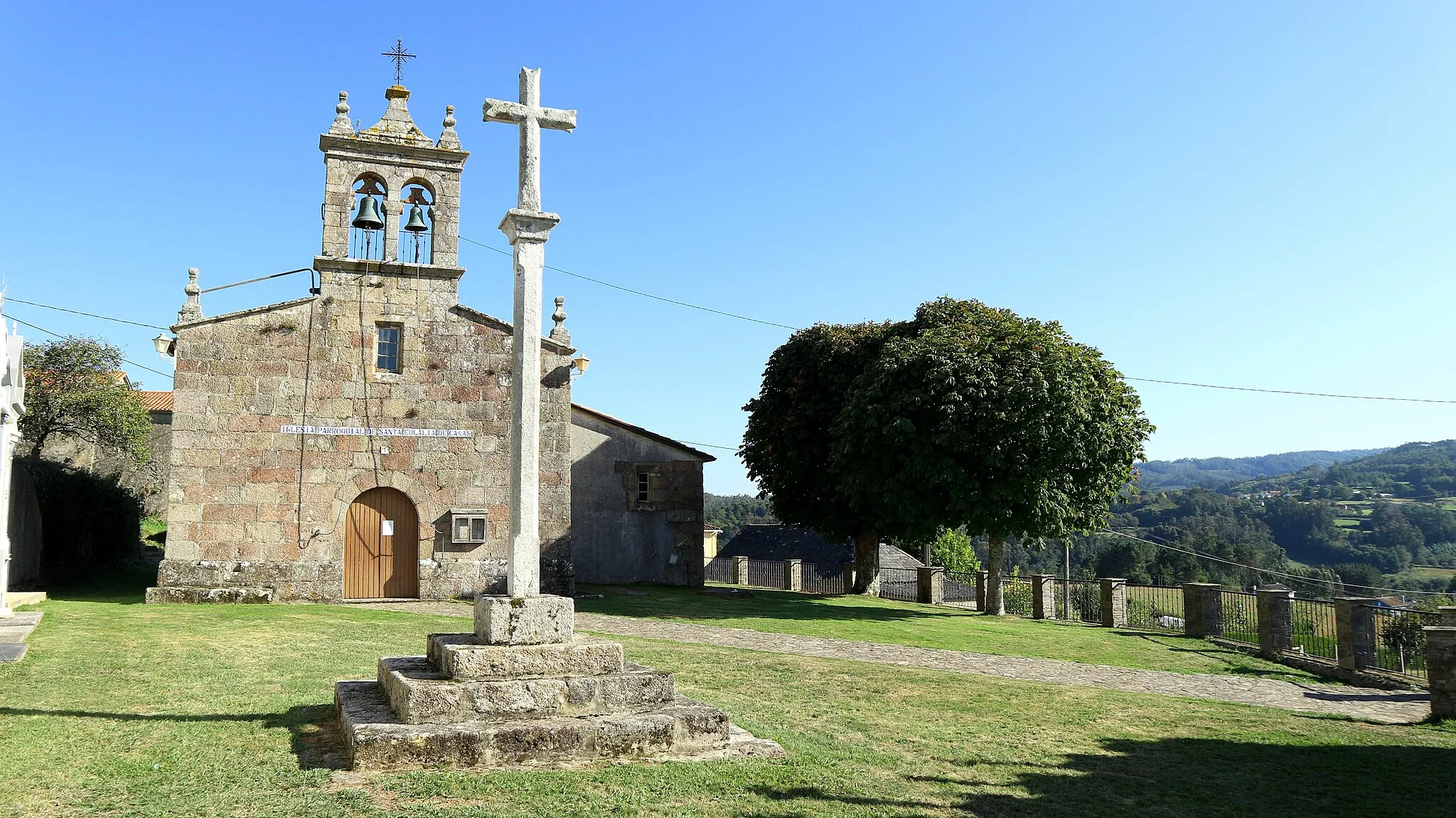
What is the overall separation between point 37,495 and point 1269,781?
2561 cm

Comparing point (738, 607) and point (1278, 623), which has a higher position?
point (1278, 623)

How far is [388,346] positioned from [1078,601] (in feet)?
71.1

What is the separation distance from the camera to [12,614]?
1327cm

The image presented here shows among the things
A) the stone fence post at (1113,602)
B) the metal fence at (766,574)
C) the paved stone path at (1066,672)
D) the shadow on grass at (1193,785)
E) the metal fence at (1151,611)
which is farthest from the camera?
the metal fence at (766,574)

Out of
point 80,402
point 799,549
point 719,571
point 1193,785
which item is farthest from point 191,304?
point 799,549

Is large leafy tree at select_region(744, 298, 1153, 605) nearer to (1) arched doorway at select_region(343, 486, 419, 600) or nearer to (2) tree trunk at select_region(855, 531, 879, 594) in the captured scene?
(2) tree trunk at select_region(855, 531, 879, 594)

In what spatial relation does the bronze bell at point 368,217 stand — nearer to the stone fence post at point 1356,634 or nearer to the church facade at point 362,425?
the church facade at point 362,425

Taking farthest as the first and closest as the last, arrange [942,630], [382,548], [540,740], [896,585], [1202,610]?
[896,585], [1202,610], [382,548], [942,630], [540,740]

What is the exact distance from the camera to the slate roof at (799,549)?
4419 cm

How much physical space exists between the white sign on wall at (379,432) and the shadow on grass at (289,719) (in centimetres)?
1199

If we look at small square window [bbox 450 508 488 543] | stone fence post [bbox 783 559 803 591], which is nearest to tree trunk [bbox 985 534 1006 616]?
stone fence post [bbox 783 559 803 591]

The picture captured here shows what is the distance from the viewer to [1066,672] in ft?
44.0

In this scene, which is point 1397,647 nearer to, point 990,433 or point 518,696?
point 990,433

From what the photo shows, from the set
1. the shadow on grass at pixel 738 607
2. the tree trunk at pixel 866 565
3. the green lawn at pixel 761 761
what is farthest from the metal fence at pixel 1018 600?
the green lawn at pixel 761 761
